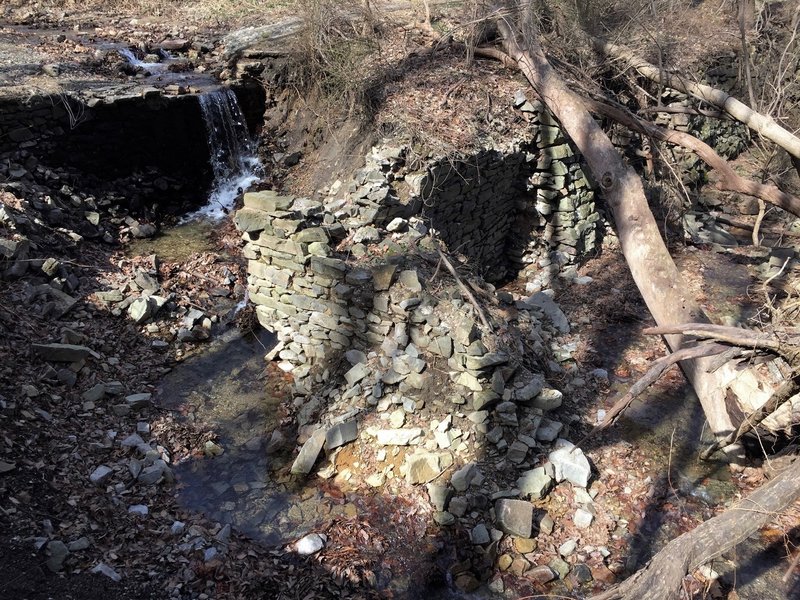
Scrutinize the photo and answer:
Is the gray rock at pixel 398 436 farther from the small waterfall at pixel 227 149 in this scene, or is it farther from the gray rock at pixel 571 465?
the small waterfall at pixel 227 149

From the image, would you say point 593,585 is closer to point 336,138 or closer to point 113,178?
point 336,138

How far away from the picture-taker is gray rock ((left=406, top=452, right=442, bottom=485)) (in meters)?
4.71

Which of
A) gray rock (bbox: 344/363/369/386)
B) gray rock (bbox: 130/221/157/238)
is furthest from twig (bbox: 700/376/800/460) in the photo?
gray rock (bbox: 130/221/157/238)

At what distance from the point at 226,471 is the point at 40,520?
1457 millimetres

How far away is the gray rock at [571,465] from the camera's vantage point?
4.80m

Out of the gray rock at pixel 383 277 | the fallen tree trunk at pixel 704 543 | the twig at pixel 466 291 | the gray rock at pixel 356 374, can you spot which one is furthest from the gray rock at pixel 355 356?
the fallen tree trunk at pixel 704 543

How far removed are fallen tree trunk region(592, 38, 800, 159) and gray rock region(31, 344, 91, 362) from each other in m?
6.36

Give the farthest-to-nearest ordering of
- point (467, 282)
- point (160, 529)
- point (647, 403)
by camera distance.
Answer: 1. point (647, 403)
2. point (467, 282)
3. point (160, 529)

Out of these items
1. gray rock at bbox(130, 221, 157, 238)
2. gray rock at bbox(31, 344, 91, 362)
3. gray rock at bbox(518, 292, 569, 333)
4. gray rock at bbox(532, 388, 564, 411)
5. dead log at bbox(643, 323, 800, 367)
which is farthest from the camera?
gray rock at bbox(130, 221, 157, 238)

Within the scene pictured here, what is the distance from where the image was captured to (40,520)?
163 inches

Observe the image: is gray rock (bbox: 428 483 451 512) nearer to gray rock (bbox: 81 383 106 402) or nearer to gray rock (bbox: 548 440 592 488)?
gray rock (bbox: 548 440 592 488)

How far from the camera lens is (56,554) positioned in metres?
3.90

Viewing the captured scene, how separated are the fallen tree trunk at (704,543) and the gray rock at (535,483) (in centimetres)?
171

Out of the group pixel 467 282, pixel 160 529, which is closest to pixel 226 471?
pixel 160 529
